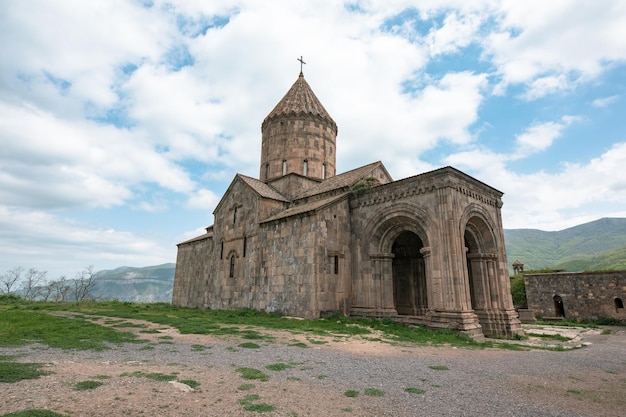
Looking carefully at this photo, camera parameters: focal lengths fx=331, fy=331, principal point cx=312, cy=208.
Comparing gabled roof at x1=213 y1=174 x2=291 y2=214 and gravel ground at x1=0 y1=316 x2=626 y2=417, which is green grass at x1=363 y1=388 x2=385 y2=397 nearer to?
gravel ground at x1=0 y1=316 x2=626 y2=417

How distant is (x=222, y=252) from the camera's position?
2114 centimetres

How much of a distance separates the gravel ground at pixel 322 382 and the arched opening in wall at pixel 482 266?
571 cm

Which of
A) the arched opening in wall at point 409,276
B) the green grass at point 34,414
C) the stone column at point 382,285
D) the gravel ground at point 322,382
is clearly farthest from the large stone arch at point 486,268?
the green grass at point 34,414

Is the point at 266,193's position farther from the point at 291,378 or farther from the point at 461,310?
the point at 291,378

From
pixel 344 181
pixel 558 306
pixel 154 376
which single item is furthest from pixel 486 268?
pixel 154 376

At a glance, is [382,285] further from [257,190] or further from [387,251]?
[257,190]

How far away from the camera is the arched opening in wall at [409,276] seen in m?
17.9

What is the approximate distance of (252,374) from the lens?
581 centimetres

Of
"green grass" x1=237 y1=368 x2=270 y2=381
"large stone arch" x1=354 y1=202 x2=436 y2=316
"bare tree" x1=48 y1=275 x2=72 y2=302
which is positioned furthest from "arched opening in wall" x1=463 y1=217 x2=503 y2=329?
"bare tree" x1=48 y1=275 x2=72 y2=302

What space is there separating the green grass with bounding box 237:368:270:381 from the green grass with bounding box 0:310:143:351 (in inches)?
156

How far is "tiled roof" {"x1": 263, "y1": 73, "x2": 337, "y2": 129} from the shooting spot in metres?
22.8

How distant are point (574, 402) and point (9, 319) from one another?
1705cm

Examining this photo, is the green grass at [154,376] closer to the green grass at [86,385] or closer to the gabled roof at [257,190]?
the green grass at [86,385]

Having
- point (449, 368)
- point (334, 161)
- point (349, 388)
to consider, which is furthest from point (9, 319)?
point (334, 161)
